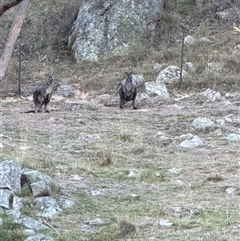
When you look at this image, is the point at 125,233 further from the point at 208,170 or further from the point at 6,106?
the point at 6,106

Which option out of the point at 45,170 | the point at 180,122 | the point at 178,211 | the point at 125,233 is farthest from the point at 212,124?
the point at 125,233

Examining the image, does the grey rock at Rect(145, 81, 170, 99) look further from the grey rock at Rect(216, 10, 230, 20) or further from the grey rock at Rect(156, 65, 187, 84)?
the grey rock at Rect(216, 10, 230, 20)

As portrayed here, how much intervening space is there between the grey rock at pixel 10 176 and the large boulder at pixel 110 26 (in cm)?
1307

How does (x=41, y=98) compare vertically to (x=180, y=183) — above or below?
above

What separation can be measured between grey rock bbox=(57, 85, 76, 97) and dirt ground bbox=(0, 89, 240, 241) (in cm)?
223

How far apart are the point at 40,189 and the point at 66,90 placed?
1077 centimetres

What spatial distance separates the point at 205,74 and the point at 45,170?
9.55 meters

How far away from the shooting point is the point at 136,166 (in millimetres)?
9047

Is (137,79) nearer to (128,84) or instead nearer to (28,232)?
(128,84)

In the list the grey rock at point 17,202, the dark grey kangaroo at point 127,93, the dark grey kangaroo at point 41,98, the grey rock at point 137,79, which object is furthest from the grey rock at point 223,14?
the grey rock at point 17,202

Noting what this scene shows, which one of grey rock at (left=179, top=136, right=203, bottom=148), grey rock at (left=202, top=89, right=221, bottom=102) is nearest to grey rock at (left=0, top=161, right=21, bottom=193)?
grey rock at (left=179, top=136, right=203, bottom=148)

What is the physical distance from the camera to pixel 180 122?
12789mm

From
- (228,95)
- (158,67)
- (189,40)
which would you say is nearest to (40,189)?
(228,95)

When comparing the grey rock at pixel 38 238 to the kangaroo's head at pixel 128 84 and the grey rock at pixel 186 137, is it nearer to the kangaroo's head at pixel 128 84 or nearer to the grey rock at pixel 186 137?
the grey rock at pixel 186 137
